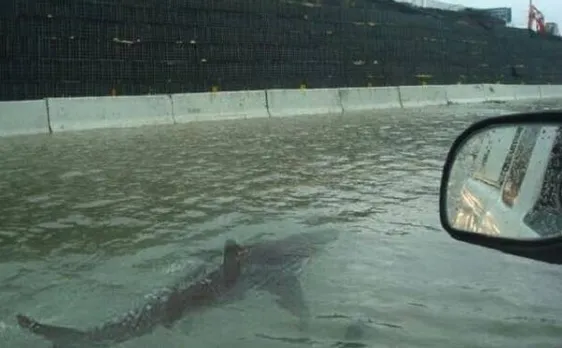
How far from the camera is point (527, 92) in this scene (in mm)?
38312

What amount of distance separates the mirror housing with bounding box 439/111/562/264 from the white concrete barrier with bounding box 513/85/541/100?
35930 mm

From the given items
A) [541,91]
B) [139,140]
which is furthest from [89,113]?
[541,91]

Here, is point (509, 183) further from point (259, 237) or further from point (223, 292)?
point (259, 237)

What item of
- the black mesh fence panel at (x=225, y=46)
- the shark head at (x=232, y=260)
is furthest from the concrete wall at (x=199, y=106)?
the shark head at (x=232, y=260)

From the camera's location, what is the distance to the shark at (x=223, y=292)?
13.3ft

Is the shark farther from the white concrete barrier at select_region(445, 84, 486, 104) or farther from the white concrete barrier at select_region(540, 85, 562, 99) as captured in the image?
the white concrete barrier at select_region(540, 85, 562, 99)

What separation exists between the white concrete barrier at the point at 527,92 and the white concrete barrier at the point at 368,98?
450 inches

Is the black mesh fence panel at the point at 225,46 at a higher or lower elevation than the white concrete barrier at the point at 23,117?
higher

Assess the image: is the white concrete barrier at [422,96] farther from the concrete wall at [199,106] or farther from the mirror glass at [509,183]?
the mirror glass at [509,183]

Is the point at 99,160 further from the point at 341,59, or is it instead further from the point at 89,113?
the point at 341,59

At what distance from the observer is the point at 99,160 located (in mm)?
11703

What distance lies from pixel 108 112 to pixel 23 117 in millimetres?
2408

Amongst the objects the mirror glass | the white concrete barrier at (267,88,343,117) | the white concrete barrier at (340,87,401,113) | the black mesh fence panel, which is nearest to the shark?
the mirror glass

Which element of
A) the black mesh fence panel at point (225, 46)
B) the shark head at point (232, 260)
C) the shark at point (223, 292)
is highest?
the black mesh fence panel at point (225, 46)
